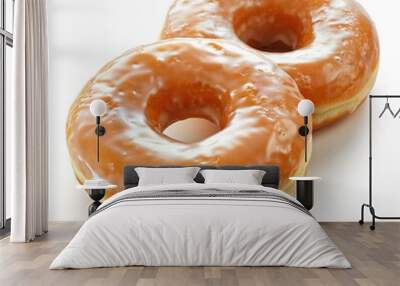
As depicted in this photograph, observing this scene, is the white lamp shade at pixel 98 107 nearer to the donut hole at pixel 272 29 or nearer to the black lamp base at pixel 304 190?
the donut hole at pixel 272 29

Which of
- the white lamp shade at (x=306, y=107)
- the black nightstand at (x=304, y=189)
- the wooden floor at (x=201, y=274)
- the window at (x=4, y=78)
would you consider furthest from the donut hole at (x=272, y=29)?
the wooden floor at (x=201, y=274)

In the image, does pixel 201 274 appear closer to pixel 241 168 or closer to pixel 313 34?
pixel 241 168

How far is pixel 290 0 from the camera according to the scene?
5391mm

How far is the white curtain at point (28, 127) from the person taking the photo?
Result: 446 centimetres

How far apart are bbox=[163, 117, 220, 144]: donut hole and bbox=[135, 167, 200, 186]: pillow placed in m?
0.90

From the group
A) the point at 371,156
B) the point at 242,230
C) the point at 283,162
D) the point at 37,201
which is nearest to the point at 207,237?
the point at 242,230

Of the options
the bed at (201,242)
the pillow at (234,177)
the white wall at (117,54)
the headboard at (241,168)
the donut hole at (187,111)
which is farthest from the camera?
the white wall at (117,54)

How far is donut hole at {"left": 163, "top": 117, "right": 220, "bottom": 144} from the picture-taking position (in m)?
5.59

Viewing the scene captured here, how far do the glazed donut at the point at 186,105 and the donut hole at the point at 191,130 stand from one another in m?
0.38

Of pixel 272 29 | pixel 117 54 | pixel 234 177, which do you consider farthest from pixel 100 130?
pixel 272 29

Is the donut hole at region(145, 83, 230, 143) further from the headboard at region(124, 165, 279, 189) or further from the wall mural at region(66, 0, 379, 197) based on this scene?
the headboard at region(124, 165, 279, 189)

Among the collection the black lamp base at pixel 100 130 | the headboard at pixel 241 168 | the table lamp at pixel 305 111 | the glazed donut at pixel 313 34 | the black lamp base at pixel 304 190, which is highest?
the glazed donut at pixel 313 34

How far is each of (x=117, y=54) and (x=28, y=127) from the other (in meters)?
1.41

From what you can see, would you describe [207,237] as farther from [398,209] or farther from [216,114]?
[398,209]
